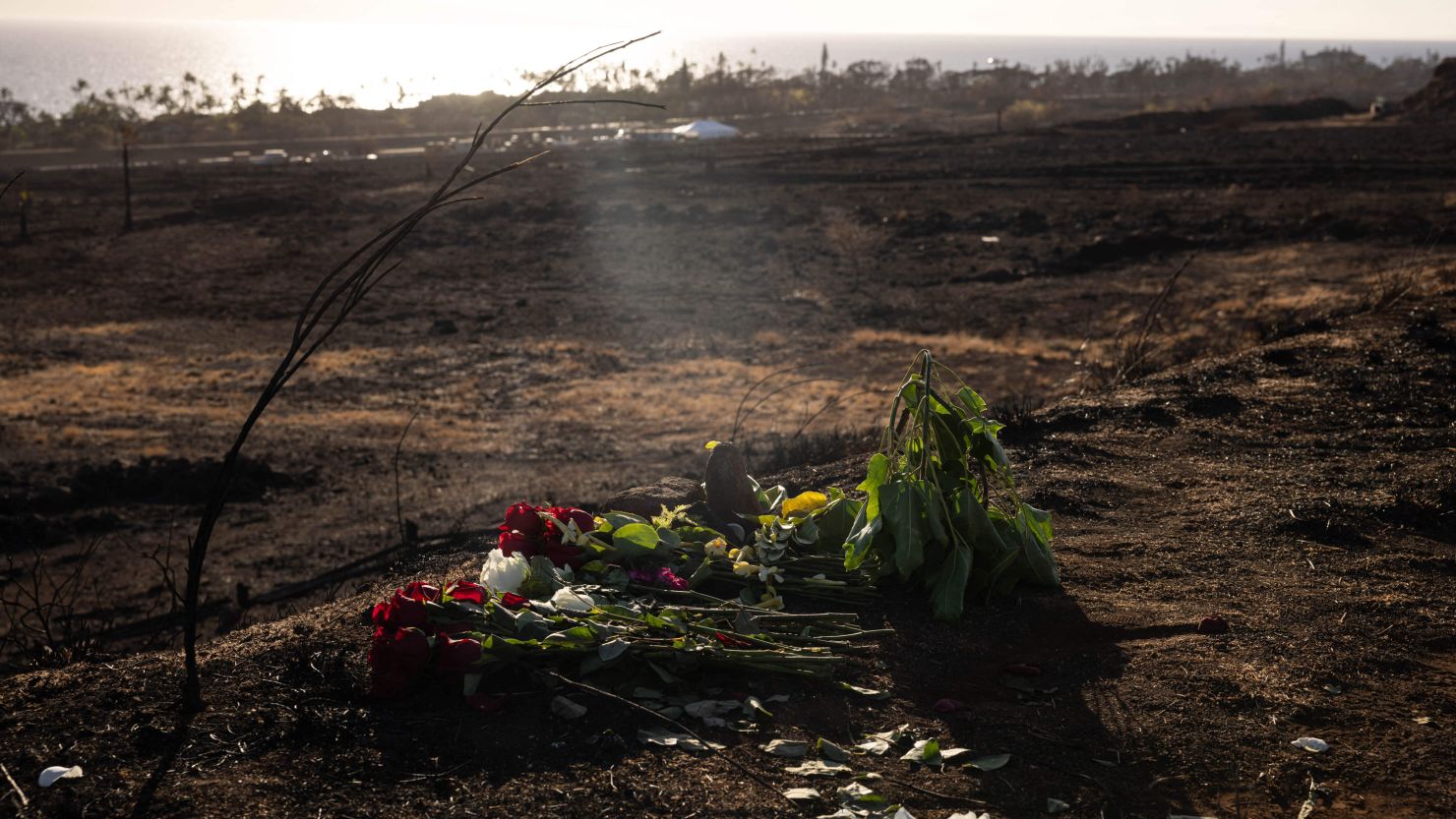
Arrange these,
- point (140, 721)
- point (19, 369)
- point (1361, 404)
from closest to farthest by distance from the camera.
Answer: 1. point (140, 721)
2. point (1361, 404)
3. point (19, 369)

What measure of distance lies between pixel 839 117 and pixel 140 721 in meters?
53.7

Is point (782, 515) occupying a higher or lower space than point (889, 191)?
lower

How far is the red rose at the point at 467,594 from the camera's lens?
108 inches

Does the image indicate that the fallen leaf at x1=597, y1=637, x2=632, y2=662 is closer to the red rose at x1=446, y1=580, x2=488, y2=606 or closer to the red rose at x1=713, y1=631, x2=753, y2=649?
the red rose at x1=713, y1=631, x2=753, y2=649

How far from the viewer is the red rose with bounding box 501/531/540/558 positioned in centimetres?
301

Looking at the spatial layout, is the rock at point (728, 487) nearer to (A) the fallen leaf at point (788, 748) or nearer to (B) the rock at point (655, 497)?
(B) the rock at point (655, 497)

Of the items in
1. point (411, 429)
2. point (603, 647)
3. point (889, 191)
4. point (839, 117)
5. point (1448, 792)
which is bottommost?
point (411, 429)

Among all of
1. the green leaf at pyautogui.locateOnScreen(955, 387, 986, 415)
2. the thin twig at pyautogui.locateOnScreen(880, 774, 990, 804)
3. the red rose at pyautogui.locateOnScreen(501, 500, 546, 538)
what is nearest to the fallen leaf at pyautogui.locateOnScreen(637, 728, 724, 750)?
the thin twig at pyautogui.locateOnScreen(880, 774, 990, 804)

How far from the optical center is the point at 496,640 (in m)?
2.54

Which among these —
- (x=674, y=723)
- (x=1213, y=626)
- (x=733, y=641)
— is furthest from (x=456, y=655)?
(x=1213, y=626)

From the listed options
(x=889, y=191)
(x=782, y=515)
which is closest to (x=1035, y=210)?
(x=889, y=191)

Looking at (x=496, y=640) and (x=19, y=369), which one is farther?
(x=19, y=369)

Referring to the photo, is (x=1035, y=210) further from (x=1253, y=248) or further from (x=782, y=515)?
(x=782, y=515)

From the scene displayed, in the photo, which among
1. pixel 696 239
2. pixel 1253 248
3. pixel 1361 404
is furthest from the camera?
pixel 696 239
